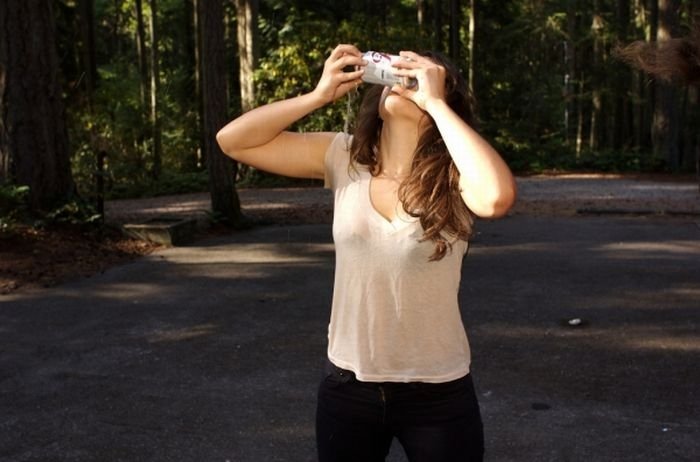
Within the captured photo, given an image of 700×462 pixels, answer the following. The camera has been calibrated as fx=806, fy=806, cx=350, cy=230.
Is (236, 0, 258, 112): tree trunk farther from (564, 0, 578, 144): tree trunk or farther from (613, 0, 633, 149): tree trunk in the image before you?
(564, 0, 578, 144): tree trunk

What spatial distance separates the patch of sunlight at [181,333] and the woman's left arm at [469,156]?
16.4ft

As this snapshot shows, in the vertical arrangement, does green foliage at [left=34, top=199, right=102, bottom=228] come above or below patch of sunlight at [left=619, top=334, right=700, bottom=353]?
above

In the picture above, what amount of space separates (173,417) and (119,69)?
105ft

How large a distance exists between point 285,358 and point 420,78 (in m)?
4.28

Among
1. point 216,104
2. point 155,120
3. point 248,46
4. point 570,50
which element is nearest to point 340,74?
point 216,104

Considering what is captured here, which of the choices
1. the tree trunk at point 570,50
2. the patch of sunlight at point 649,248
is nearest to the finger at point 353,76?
the patch of sunlight at point 649,248

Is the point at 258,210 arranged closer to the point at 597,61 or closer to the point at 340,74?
the point at 340,74

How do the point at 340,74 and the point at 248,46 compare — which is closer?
the point at 340,74

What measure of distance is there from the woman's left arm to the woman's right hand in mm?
165

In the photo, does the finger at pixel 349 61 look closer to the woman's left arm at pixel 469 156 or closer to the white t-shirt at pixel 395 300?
the woman's left arm at pixel 469 156

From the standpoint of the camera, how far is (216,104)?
1345cm

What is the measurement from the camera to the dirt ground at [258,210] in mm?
9773

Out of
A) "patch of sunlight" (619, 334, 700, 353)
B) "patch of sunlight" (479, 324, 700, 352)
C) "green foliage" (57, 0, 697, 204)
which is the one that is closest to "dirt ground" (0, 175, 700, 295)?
"green foliage" (57, 0, 697, 204)

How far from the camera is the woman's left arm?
82.3 inches
